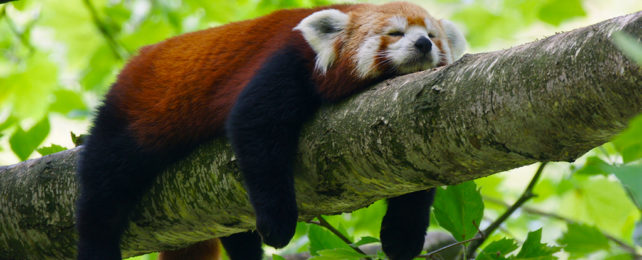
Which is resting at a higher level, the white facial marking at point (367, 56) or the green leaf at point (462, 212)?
the white facial marking at point (367, 56)

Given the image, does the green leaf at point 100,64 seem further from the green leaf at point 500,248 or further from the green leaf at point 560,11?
the green leaf at point 500,248

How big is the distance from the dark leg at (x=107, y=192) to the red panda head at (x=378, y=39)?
939mm

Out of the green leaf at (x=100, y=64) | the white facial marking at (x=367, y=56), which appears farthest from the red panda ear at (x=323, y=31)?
the green leaf at (x=100, y=64)

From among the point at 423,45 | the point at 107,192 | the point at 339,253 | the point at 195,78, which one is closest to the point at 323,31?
the point at 423,45

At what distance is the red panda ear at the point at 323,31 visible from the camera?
269 cm

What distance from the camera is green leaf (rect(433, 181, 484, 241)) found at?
8.09ft

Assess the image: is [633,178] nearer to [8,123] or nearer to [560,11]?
[8,123]

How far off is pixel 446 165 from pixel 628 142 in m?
1.26

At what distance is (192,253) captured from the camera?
133 inches

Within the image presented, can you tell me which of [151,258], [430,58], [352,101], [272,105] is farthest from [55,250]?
[430,58]

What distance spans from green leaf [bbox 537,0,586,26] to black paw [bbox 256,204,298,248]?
9.17 feet

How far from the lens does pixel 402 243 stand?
275 centimetres

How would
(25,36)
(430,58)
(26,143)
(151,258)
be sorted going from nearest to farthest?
1. (430,58)
2. (26,143)
3. (151,258)
4. (25,36)

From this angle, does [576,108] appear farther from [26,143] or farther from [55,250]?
[26,143]
